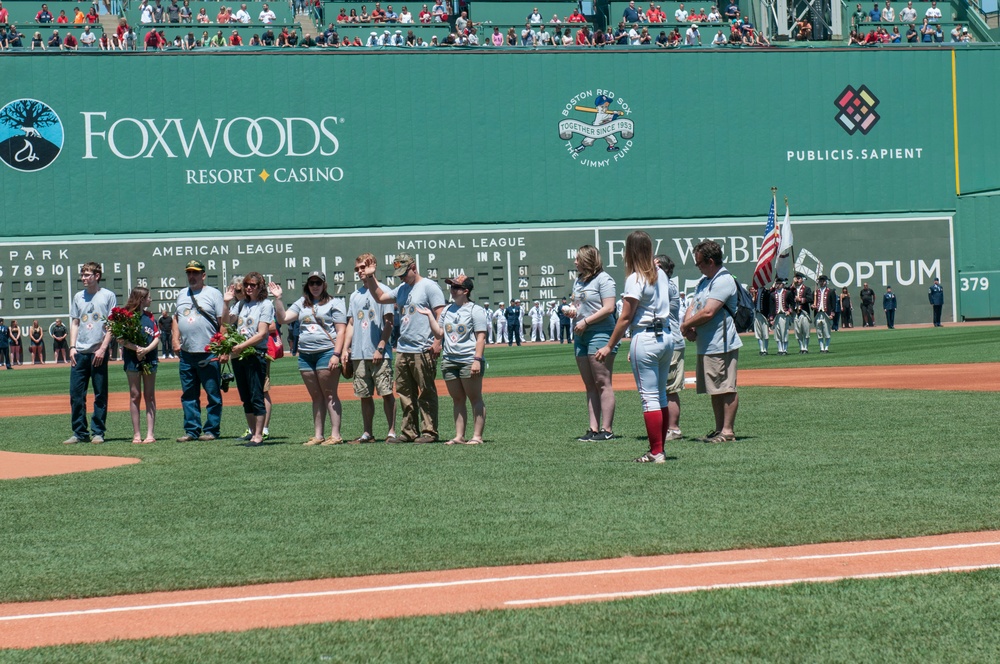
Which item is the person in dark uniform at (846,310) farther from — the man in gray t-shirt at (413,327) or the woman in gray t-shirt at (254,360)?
the woman in gray t-shirt at (254,360)

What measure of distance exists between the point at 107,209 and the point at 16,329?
196 inches

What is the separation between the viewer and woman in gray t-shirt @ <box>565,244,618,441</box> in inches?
433

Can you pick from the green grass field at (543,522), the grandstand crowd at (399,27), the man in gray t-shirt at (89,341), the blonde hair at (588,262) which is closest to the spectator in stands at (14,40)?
the grandstand crowd at (399,27)

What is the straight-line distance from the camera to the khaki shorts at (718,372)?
10.6 m

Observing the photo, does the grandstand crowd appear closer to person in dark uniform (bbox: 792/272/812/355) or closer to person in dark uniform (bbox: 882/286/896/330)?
person in dark uniform (bbox: 882/286/896/330)

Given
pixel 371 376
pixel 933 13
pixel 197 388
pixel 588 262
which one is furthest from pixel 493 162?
pixel 588 262

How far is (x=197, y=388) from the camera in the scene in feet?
42.3

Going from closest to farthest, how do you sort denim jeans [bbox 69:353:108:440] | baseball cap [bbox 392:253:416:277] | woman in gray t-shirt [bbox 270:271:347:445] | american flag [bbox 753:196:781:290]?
baseball cap [bbox 392:253:416:277] → woman in gray t-shirt [bbox 270:271:347:445] → denim jeans [bbox 69:353:108:440] → american flag [bbox 753:196:781:290]

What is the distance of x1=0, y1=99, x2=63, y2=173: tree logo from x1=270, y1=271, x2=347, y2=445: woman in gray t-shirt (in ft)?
98.1

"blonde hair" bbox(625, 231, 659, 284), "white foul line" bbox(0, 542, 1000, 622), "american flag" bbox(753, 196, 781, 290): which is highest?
"american flag" bbox(753, 196, 781, 290)

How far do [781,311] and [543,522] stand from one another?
21.0m

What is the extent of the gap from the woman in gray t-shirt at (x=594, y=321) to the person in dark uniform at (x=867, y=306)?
33.1 metres

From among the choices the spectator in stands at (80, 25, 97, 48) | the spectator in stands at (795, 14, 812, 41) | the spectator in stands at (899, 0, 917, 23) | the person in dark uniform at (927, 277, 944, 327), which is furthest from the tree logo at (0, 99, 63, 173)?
the spectator in stands at (899, 0, 917, 23)

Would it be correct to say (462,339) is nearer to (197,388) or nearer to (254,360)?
(254,360)
